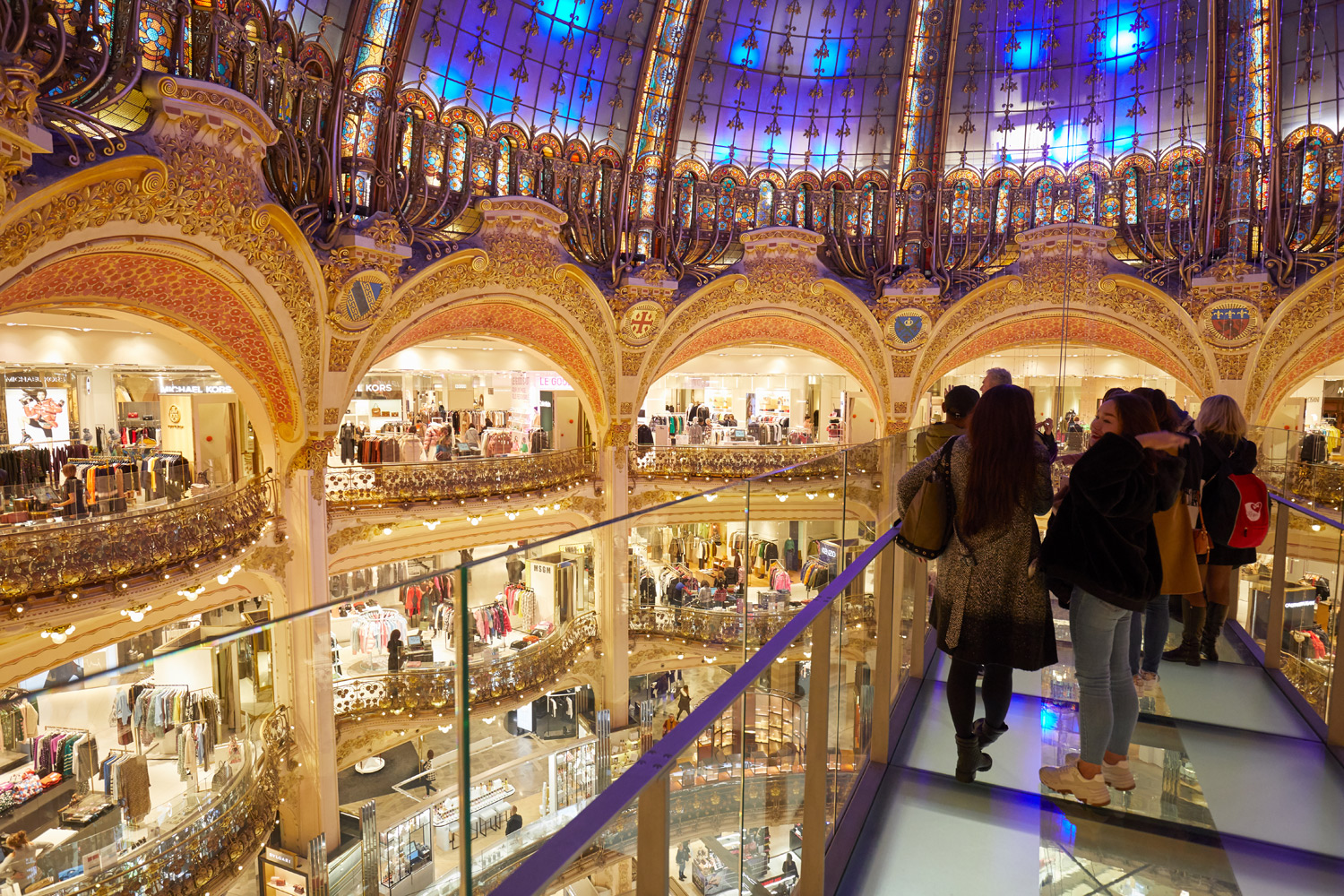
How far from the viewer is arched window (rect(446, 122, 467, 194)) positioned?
13102 millimetres

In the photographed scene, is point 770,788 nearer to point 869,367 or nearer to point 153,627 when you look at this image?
point 153,627

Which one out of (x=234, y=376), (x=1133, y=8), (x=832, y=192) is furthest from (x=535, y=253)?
(x=1133, y=8)

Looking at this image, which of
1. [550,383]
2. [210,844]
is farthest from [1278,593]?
[550,383]

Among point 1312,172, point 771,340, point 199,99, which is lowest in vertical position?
point 771,340

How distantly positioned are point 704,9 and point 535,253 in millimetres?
5794

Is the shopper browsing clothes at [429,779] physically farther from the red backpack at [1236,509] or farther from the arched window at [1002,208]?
the arched window at [1002,208]

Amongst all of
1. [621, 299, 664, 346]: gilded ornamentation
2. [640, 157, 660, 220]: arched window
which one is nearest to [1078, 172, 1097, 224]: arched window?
[640, 157, 660, 220]: arched window

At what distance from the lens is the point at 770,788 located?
2.26 meters

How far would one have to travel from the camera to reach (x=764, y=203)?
16.8 m

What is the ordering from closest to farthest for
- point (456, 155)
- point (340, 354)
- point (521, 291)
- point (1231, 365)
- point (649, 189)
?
point (340, 354), point (456, 155), point (521, 291), point (1231, 365), point (649, 189)

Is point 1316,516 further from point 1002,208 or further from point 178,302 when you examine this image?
point 1002,208

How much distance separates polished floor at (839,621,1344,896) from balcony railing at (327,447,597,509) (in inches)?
463

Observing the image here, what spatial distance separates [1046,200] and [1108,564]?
51.8ft

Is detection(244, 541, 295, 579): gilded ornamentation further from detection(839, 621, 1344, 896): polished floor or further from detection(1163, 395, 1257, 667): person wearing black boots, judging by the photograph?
detection(1163, 395, 1257, 667): person wearing black boots
